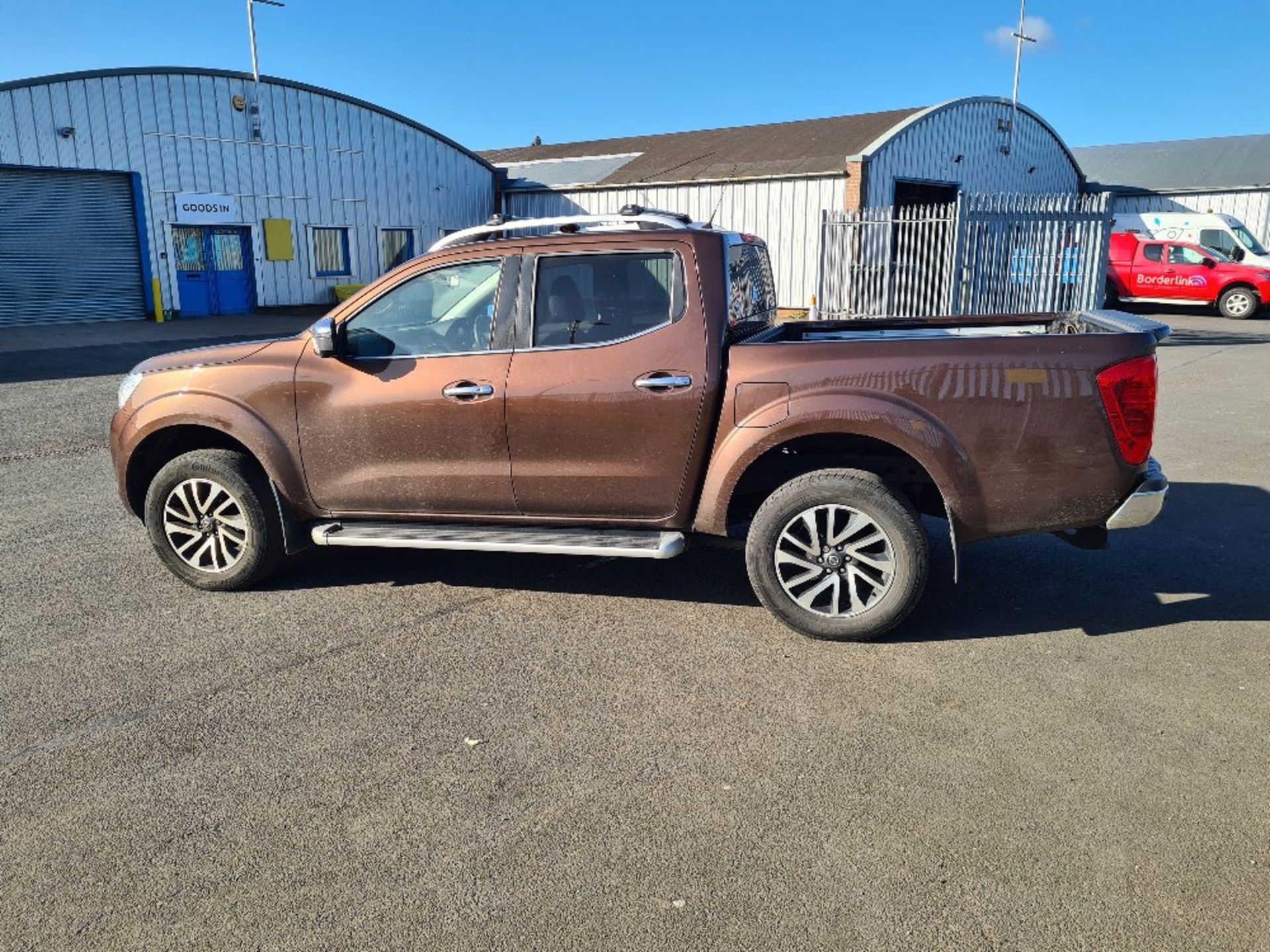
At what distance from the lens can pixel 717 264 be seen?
15.4 feet

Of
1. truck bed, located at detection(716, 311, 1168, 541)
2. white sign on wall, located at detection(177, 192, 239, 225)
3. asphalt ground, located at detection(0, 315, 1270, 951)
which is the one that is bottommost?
asphalt ground, located at detection(0, 315, 1270, 951)

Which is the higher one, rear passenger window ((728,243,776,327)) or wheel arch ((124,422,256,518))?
rear passenger window ((728,243,776,327))

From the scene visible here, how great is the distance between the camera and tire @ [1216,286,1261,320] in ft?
71.6

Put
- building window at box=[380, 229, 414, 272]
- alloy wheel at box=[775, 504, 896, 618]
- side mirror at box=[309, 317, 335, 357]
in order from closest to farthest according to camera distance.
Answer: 1. alloy wheel at box=[775, 504, 896, 618]
2. side mirror at box=[309, 317, 335, 357]
3. building window at box=[380, 229, 414, 272]

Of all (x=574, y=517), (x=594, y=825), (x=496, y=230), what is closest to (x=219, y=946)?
(x=594, y=825)

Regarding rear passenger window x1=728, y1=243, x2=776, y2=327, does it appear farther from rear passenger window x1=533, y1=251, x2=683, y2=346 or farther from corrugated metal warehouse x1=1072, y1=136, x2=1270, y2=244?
corrugated metal warehouse x1=1072, y1=136, x2=1270, y2=244

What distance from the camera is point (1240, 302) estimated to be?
2200 cm

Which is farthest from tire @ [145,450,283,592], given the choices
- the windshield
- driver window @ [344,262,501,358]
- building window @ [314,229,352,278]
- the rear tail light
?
the windshield

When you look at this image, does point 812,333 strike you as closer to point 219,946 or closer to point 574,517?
point 574,517

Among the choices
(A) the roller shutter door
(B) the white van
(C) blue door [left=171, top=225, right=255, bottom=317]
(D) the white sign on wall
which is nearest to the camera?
(A) the roller shutter door

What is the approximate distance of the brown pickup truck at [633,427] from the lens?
428cm

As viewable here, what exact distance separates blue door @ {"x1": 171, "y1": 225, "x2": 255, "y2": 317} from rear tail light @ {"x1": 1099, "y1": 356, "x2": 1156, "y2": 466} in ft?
75.4

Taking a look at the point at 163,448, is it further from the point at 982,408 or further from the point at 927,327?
the point at 927,327

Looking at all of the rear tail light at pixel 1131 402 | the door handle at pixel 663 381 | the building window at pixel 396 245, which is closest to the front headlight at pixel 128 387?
the door handle at pixel 663 381
